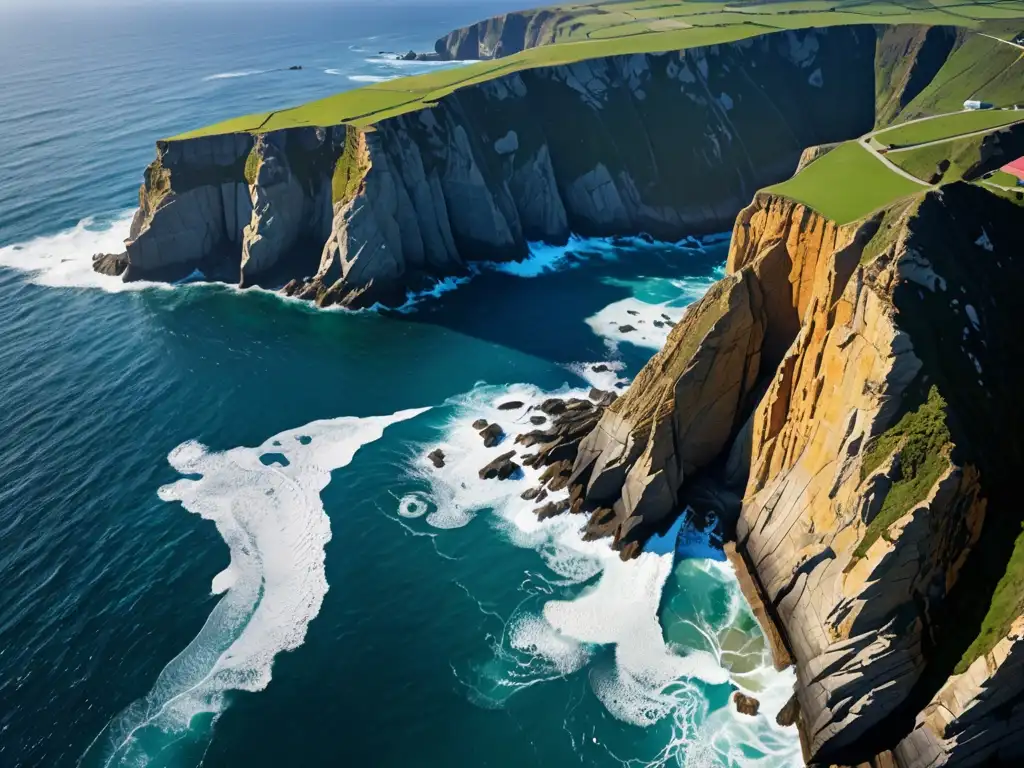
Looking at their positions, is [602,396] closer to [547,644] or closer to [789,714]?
[547,644]

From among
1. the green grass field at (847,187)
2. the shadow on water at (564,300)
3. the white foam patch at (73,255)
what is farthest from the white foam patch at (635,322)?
the white foam patch at (73,255)

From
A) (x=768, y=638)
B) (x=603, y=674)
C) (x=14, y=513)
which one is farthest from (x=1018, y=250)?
(x=14, y=513)

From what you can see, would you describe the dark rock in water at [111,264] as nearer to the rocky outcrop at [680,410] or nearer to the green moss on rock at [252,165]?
the green moss on rock at [252,165]

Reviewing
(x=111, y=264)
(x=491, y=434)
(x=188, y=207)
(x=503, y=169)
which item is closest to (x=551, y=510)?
(x=491, y=434)

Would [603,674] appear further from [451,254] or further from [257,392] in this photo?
[451,254]

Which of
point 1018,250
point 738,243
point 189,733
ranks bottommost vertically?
point 189,733
